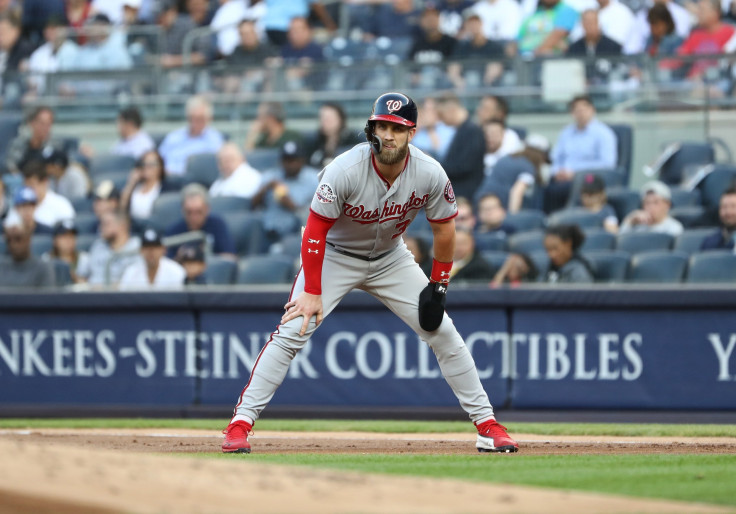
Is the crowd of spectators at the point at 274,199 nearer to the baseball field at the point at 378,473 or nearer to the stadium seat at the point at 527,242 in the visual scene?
the stadium seat at the point at 527,242

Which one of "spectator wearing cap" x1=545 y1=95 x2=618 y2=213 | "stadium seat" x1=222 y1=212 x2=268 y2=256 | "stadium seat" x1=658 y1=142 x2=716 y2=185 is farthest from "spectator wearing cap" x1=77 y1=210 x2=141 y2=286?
"stadium seat" x1=658 y1=142 x2=716 y2=185

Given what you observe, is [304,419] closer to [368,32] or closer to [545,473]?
[545,473]

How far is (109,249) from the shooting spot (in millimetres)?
10469

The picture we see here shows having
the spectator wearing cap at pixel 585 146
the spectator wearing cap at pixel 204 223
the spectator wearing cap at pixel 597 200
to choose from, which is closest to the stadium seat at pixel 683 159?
the spectator wearing cap at pixel 585 146

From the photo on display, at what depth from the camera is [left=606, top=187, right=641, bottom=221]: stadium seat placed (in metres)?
10.5

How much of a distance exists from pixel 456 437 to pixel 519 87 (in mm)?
5257

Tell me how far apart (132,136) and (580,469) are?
880 cm

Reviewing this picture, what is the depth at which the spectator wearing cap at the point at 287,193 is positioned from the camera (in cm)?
1105

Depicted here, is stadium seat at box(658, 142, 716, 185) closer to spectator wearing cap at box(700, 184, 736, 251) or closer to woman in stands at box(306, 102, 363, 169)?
spectator wearing cap at box(700, 184, 736, 251)

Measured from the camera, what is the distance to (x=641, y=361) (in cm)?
901

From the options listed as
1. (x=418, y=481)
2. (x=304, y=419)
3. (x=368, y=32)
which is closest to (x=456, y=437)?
(x=304, y=419)

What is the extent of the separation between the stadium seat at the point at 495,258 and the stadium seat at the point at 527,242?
0.15 m

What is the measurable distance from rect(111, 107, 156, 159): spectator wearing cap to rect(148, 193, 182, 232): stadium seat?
139cm

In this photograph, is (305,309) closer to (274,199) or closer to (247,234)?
(247,234)
